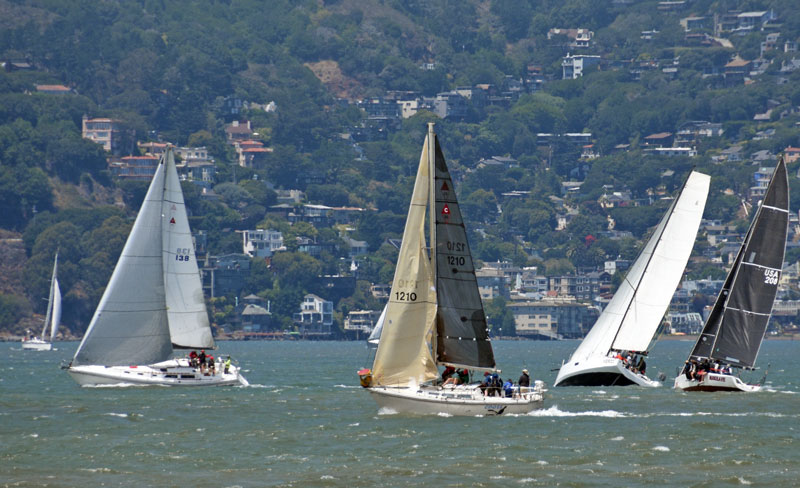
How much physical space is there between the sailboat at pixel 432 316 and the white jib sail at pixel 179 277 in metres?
16.2

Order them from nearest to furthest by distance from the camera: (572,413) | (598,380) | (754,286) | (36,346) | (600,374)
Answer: (572,413) → (754,286) → (600,374) → (598,380) → (36,346)

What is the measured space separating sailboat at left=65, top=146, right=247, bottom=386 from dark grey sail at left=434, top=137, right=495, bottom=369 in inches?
628

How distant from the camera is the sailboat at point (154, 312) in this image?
5825 cm

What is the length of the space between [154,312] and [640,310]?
17.3 meters

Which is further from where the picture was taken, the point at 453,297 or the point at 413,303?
the point at 453,297

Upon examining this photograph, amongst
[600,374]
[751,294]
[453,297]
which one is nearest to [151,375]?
[600,374]

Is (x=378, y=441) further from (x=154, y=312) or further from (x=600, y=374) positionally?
(x=600, y=374)

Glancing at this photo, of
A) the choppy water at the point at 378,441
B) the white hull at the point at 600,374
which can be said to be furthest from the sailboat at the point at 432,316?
the white hull at the point at 600,374

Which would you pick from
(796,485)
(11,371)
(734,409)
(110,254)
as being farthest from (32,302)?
(796,485)

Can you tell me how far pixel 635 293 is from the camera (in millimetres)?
63469

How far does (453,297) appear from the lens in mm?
44781

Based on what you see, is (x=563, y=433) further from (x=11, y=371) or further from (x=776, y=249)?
(x=11, y=371)

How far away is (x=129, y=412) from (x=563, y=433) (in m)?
13.4

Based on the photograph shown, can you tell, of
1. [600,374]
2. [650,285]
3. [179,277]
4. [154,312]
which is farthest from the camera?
[650,285]
